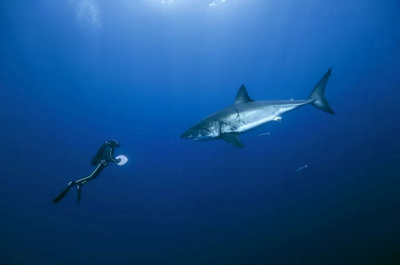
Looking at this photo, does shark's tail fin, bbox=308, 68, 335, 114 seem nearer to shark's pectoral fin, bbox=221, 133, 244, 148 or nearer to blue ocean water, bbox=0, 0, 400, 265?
shark's pectoral fin, bbox=221, 133, 244, 148

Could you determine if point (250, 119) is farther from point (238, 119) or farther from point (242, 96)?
point (242, 96)

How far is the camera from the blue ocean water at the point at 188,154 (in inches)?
499

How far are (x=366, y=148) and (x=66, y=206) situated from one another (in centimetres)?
3781

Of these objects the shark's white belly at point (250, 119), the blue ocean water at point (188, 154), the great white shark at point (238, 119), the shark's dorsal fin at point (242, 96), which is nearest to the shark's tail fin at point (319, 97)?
the great white shark at point (238, 119)

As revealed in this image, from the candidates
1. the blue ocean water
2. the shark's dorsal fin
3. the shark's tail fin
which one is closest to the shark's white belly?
the shark's dorsal fin

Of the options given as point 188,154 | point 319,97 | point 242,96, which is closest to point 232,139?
point 242,96

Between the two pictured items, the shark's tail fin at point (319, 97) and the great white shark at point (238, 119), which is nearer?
the great white shark at point (238, 119)

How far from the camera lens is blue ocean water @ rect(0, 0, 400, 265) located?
12.7 m

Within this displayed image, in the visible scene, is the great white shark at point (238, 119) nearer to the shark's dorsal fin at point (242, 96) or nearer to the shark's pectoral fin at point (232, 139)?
the shark's pectoral fin at point (232, 139)

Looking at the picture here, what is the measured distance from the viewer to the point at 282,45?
46.5 meters

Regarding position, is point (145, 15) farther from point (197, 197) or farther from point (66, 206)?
point (66, 206)

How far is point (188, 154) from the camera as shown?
42594mm

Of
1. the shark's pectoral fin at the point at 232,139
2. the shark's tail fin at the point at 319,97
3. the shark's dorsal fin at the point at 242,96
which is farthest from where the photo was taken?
the shark's tail fin at the point at 319,97

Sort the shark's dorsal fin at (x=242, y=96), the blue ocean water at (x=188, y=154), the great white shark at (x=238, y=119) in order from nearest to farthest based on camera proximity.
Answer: the great white shark at (x=238, y=119) < the shark's dorsal fin at (x=242, y=96) < the blue ocean water at (x=188, y=154)
